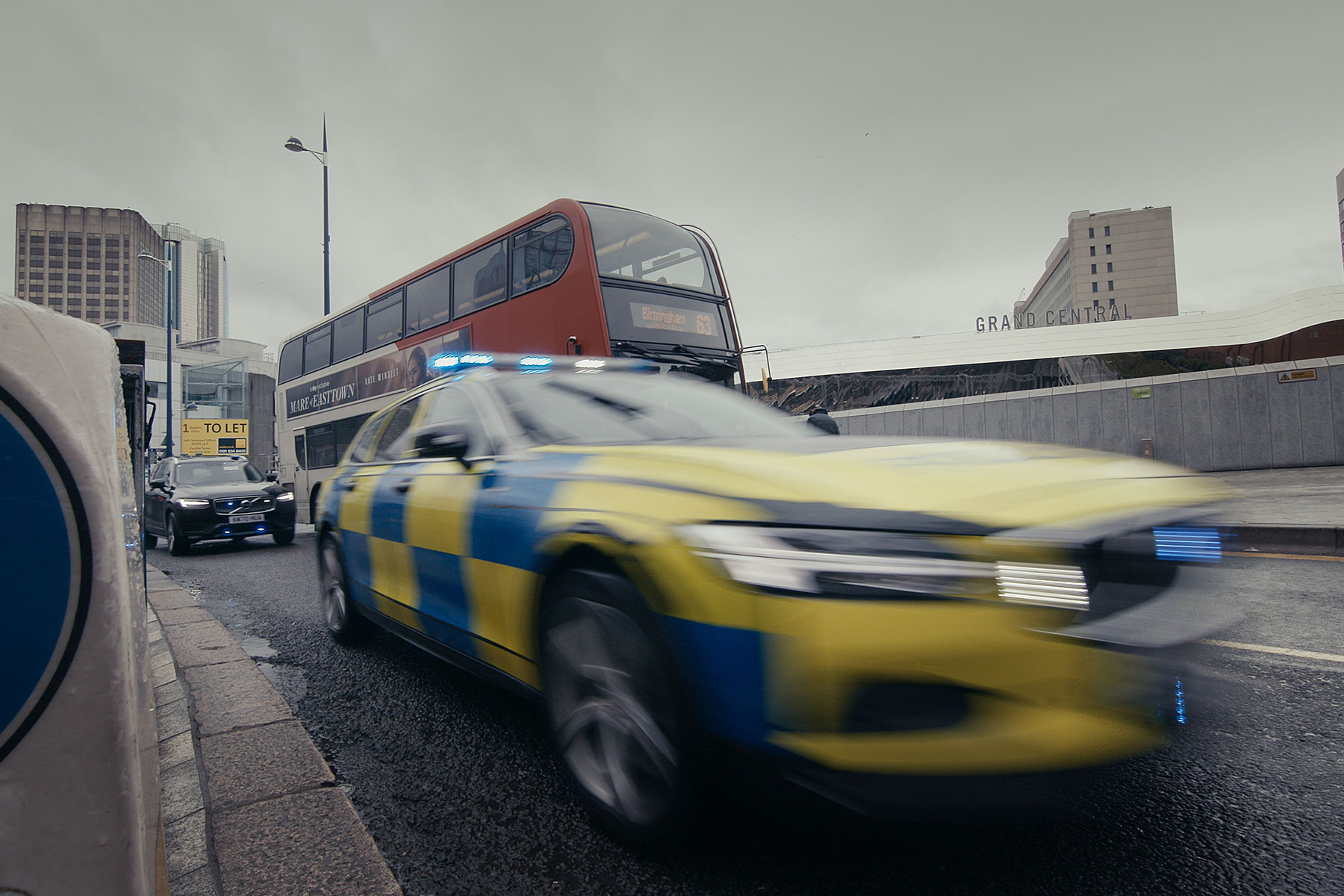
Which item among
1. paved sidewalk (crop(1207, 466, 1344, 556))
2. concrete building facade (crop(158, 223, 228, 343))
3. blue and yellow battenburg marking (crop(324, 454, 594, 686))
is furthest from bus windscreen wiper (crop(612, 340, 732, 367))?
concrete building facade (crop(158, 223, 228, 343))

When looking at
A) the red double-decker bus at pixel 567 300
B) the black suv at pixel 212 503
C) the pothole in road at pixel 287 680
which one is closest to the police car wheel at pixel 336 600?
the pothole in road at pixel 287 680

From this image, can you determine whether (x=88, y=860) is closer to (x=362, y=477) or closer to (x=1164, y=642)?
(x=1164, y=642)

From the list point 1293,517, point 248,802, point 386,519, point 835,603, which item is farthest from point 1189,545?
point 1293,517

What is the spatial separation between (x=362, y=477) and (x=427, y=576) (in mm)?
1241

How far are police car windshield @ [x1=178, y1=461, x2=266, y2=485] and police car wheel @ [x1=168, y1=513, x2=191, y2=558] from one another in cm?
80

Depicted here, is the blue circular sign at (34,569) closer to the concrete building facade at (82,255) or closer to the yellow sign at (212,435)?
the yellow sign at (212,435)

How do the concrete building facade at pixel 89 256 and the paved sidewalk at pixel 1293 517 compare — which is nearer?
the paved sidewalk at pixel 1293 517

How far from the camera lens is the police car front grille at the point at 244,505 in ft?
33.7

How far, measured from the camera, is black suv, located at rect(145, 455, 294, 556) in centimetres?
1015

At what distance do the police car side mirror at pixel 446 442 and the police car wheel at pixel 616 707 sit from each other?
Result: 0.88m

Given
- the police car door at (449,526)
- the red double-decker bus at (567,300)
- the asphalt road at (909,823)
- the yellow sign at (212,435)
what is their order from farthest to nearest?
the yellow sign at (212,435)
the red double-decker bus at (567,300)
the police car door at (449,526)
the asphalt road at (909,823)

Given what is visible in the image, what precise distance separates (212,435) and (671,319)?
35331 mm

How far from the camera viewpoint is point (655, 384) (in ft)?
10.7

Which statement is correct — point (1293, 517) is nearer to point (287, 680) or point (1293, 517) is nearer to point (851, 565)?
point (851, 565)
